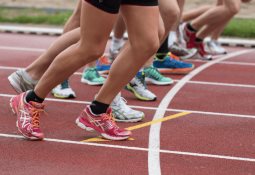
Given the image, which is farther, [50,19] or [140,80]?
[50,19]

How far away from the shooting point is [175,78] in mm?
9492

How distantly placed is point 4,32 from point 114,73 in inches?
349

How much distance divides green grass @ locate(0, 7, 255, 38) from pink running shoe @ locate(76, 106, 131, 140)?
8.25 m

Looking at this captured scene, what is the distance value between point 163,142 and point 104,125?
0.46 metres

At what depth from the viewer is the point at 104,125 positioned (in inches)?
241

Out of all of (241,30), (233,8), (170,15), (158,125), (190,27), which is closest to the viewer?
(158,125)

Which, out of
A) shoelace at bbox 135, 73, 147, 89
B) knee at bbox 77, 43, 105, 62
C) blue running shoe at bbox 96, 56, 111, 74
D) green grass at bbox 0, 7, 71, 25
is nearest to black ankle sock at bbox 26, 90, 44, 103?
knee at bbox 77, 43, 105, 62

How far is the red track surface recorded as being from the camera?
5383 millimetres

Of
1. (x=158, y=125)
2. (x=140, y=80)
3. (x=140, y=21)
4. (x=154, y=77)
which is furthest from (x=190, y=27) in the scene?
(x=140, y=21)

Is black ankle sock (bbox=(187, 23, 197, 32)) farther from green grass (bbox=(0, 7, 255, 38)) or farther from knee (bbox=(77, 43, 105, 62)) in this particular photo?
knee (bbox=(77, 43, 105, 62))

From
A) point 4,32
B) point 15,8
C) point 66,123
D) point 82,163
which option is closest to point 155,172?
point 82,163

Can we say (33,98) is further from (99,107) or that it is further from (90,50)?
(90,50)

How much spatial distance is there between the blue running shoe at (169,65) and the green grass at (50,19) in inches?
178

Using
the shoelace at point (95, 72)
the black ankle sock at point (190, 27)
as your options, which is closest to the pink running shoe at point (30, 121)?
the shoelace at point (95, 72)
